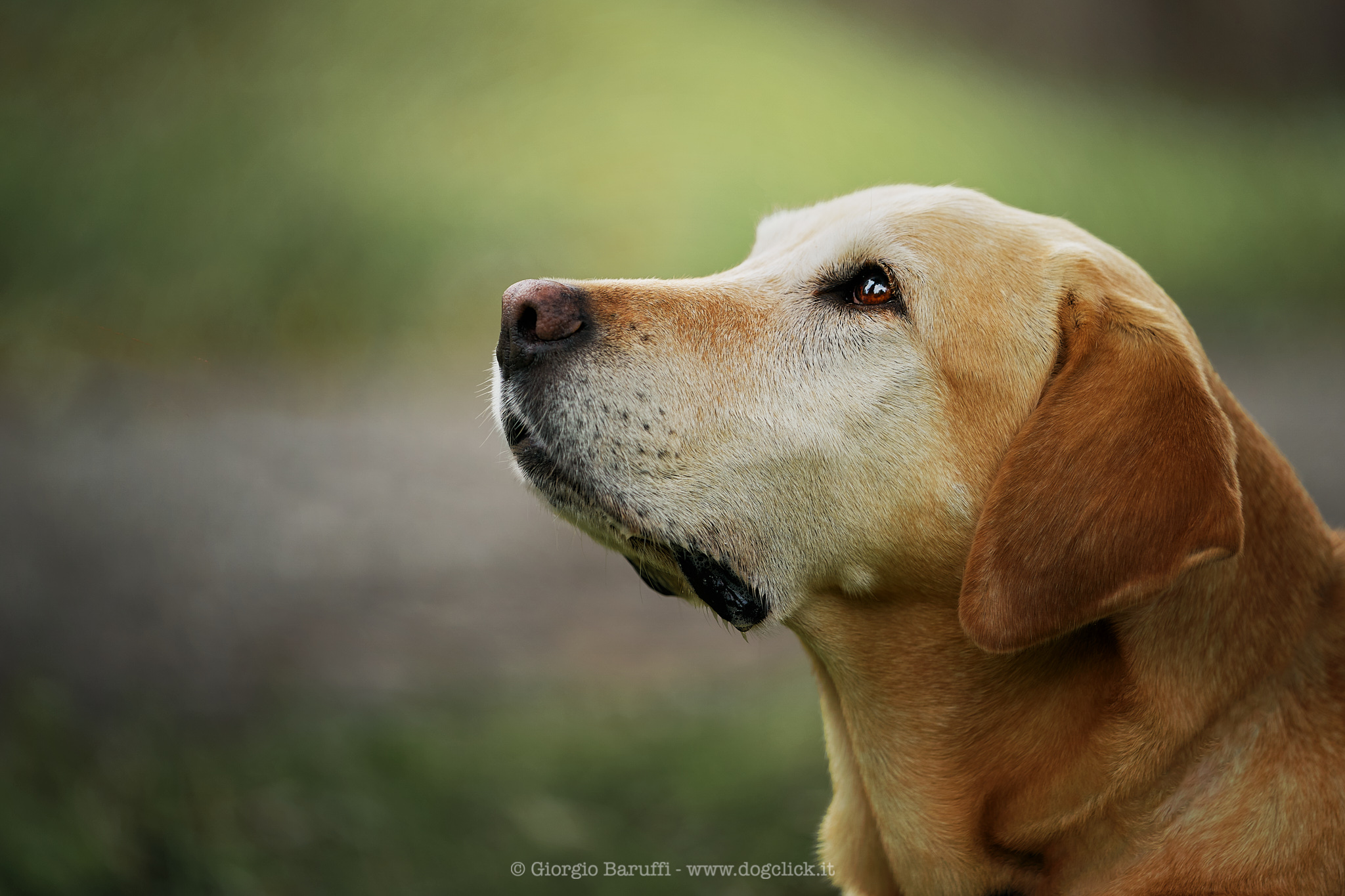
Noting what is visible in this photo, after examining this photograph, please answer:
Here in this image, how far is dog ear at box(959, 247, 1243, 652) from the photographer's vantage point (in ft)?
5.79

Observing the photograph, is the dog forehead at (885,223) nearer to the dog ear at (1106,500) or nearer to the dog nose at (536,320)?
the dog ear at (1106,500)

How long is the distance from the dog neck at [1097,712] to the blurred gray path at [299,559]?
1.91 meters

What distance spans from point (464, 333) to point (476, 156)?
1.18 m

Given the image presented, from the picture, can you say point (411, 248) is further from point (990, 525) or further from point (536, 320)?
point (990, 525)

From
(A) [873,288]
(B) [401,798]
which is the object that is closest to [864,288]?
(A) [873,288]

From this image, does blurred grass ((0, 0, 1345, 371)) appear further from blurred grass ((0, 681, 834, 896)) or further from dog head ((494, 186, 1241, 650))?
blurred grass ((0, 681, 834, 896))

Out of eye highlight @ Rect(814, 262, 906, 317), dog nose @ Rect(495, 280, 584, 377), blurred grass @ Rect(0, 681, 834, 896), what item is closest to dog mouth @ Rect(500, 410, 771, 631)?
dog nose @ Rect(495, 280, 584, 377)

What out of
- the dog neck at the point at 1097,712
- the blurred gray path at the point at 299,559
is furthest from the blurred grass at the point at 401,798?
the dog neck at the point at 1097,712

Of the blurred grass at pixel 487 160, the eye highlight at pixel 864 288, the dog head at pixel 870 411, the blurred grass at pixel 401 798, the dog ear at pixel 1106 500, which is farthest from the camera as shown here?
the blurred grass at pixel 487 160

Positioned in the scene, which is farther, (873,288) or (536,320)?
(873,288)

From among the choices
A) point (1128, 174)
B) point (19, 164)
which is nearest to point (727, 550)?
point (19, 164)

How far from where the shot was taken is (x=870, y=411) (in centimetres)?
209

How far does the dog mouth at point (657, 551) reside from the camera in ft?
6.67

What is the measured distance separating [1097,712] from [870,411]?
0.84 meters
